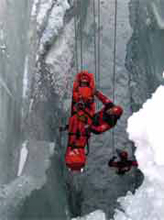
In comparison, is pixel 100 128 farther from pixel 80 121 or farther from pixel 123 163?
pixel 123 163

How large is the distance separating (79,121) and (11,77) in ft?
3.64

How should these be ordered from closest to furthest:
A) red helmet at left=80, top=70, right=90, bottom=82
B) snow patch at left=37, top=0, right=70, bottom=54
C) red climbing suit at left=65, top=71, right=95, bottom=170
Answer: red climbing suit at left=65, top=71, right=95, bottom=170 → red helmet at left=80, top=70, right=90, bottom=82 → snow patch at left=37, top=0, right=70, bottom=54

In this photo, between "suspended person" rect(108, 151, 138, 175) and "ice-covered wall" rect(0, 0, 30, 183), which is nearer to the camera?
"ice-covered wall" rect(0, 0, 30, 183)

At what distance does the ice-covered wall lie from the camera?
18.5 feet

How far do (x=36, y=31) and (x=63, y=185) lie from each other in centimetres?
255

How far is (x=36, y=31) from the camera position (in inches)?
293

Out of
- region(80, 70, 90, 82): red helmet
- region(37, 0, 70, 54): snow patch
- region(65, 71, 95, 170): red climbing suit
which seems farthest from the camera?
region(37, 0, 70, 54): snow patch

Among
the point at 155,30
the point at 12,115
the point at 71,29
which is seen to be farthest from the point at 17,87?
→ the point at 155,30

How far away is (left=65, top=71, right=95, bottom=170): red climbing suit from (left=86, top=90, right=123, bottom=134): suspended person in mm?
90

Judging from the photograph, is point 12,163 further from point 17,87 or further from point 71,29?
point 71,29

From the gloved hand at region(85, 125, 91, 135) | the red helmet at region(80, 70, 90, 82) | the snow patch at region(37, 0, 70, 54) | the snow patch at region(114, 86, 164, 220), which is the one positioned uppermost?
the snow patch at region(37, 0, 70, 54)

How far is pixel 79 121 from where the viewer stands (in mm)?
6078

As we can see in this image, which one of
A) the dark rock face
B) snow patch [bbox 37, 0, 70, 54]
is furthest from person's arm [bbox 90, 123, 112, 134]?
snow patch [bbox 37, 0, 70, 54]

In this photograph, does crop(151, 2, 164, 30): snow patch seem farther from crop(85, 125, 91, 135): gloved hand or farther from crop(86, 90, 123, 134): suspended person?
crop(85, 125, 91, 135): gloved hand
